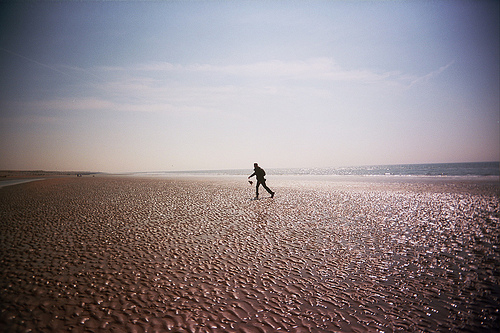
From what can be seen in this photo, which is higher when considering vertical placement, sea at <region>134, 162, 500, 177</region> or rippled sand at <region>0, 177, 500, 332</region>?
sea at <region>134, 162, 500, 177</region>

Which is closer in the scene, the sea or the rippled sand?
the rippled sand

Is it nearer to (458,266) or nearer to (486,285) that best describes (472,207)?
(458,266)

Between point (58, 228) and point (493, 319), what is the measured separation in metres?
15.0

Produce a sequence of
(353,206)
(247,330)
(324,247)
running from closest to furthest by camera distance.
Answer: (247,330) → (324,247) → (353,206)

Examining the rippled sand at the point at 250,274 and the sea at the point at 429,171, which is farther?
the sea at the point at 429,171

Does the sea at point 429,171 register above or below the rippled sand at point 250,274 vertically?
above

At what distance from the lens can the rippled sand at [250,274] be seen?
4320 millimetres

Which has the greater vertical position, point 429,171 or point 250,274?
point 429,171

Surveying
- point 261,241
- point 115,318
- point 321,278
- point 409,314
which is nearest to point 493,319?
point 409,314

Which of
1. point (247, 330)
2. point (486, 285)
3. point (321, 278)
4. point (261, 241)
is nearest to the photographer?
point (247, 330)

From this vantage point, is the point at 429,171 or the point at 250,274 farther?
the point at 429,171

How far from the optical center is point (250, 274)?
244 inches

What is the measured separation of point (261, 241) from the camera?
351 inches

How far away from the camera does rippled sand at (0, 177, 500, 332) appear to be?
4.32 metres
